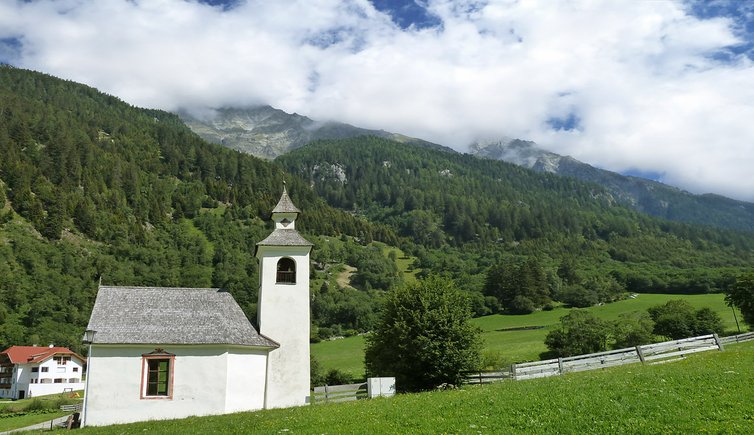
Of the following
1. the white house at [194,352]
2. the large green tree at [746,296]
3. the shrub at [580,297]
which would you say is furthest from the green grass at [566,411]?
the shrub at [580,297]

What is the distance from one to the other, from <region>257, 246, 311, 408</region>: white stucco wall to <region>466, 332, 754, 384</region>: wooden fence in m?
10.3

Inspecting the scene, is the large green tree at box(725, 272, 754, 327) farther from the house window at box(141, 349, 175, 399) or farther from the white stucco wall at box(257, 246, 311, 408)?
the house window at box(141, 349, 175, 399)

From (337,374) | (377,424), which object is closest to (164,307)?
(377,424)

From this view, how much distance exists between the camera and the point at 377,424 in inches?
717

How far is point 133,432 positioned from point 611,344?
219 ft

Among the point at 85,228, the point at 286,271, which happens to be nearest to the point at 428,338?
the point at 286,271

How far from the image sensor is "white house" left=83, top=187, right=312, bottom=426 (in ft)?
98.0

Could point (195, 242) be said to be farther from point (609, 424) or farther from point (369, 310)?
point (609, 424)

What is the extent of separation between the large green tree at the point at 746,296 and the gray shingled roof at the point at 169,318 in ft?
186

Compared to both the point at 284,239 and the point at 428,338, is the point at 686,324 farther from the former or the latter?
the point at 284,239

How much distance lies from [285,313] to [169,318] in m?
6.74

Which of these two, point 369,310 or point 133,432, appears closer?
point 133,432

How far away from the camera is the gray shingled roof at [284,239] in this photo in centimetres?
3600

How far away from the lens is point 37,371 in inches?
3725
